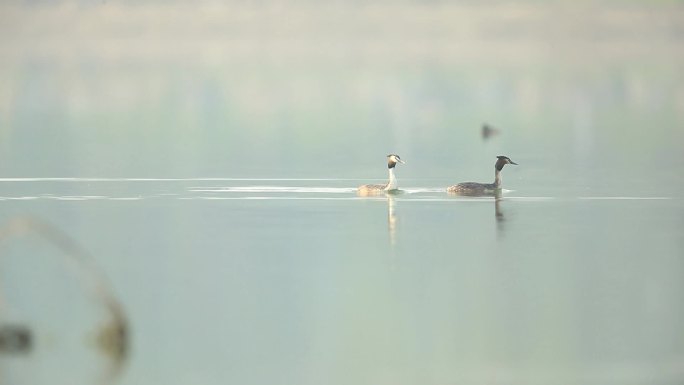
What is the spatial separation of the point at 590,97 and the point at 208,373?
4793 cm

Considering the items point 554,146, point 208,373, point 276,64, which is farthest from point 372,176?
point 276,64

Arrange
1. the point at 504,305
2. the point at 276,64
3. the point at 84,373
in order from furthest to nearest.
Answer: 1. the point at 276,64
2. the point at 504,305
3. the point at 84,373

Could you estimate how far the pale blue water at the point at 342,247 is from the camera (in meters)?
13.0

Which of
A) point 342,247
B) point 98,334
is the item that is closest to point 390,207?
point 342,247

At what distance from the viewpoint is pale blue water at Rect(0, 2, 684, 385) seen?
13.0m

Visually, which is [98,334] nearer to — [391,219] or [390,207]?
[391,219]

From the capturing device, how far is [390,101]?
199 ft

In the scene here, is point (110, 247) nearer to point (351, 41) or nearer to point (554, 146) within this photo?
point (554, 146)

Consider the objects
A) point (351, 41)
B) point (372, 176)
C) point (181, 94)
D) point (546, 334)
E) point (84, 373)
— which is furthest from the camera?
point (351, 41)

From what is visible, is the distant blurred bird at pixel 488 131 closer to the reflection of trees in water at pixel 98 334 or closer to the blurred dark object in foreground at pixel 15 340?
the reflection of trees in water at pixel 98 334

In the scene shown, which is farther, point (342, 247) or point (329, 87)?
point (329, 87)

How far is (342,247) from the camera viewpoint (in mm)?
18312

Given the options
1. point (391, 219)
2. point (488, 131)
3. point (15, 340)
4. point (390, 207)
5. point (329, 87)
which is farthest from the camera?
point (329, 87)

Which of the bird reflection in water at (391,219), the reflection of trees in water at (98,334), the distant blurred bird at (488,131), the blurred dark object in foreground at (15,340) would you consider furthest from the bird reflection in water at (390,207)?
the distant blurred bird at (488,131)
